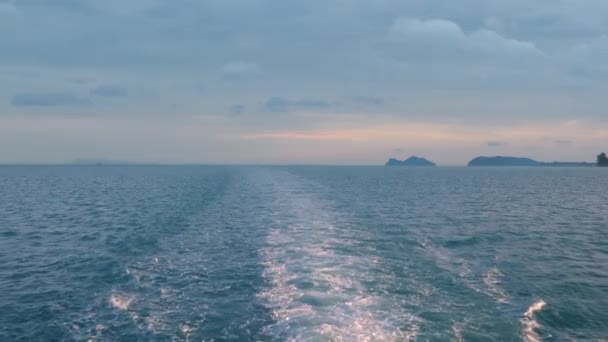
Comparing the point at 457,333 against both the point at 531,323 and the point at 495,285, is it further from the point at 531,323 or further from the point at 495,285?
the point at 495,285

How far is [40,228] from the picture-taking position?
3694cm

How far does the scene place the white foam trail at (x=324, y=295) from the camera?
48.2ft

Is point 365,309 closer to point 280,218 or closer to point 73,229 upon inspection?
point 280,218

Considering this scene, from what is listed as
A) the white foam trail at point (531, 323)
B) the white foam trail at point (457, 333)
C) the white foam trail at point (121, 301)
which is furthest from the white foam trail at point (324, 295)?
the white foam trail at point (121, 301)

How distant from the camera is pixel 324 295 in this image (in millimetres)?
18109

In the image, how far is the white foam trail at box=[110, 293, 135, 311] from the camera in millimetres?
17047

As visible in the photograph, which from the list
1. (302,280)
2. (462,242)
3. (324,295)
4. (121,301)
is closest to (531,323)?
(324,295)

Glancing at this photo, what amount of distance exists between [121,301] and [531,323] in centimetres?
1573

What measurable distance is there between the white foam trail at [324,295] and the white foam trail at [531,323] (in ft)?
12.1

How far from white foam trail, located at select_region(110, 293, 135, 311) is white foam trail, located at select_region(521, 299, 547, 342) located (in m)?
14.6

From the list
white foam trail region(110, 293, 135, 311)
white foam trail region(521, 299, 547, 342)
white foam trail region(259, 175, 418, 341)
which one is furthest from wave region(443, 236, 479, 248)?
white foam trail region(110, 293, 135, 311)

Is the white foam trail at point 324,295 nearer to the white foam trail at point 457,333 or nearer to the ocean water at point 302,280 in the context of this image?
the ocean water at point 302,280

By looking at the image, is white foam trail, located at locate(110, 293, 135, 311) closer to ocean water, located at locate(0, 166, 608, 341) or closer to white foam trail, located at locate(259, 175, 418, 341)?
ocean water, located at locate(0, 166, 608, 341)

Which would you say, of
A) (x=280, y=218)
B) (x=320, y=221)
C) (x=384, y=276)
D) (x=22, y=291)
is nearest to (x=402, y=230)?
(x=320, y=221)
